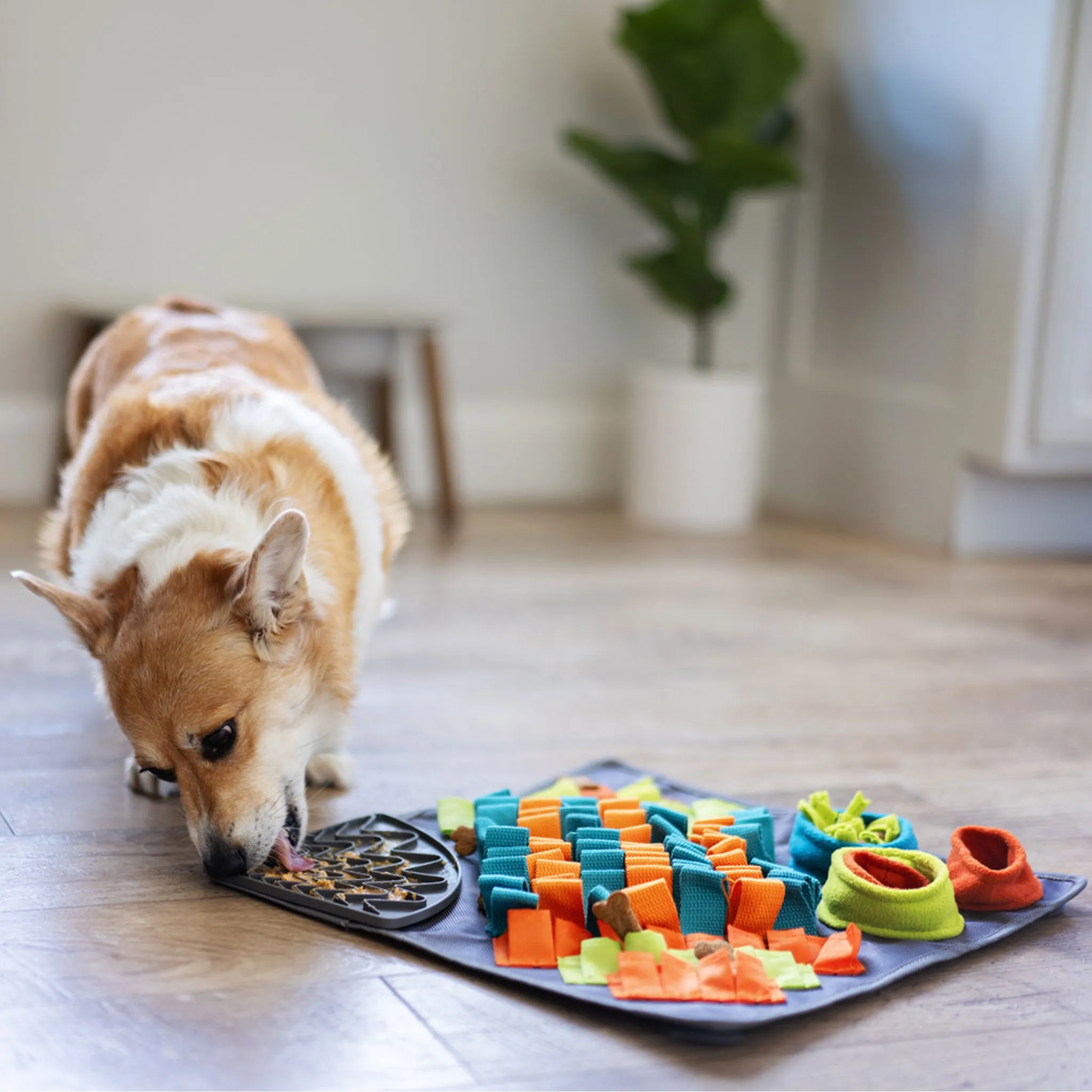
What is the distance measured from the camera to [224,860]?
150cm

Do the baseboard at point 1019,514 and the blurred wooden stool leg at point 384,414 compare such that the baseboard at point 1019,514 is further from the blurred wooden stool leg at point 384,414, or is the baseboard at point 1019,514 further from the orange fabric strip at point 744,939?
the orange fabric strip at point 744,939

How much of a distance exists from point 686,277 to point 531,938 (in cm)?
267

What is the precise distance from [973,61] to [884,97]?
0.39m

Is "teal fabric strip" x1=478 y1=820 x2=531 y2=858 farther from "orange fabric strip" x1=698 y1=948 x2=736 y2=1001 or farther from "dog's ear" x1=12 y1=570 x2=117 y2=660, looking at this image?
"dog's ear" x1=12 y1=570 x2=117 y2=660

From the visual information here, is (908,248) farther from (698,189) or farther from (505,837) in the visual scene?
(505,837)

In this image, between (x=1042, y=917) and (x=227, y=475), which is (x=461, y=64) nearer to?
(x=227, y=475)

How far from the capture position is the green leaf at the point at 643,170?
3688 mm

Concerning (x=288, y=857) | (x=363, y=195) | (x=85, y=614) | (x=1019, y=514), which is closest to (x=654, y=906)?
(x=288, y=857)

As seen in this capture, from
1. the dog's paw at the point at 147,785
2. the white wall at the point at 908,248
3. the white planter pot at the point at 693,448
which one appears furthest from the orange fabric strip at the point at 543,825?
the white planter pot at the point at 693,448

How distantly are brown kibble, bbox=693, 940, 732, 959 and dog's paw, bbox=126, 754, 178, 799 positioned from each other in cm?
78

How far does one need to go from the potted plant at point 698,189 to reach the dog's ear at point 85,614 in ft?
8.03

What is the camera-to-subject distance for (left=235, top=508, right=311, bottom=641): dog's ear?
1.47 meters

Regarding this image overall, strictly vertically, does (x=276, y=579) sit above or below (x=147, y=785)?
above

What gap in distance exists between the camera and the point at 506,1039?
1.23 metres
